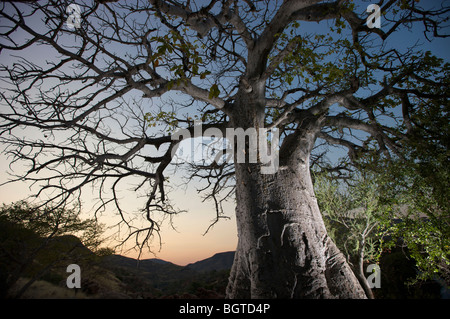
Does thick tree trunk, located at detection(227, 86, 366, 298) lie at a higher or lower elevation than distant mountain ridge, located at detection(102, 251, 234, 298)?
higher

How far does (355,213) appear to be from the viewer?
18.1ft

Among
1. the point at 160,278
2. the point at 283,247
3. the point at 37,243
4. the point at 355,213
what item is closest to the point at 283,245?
the point at 283,247

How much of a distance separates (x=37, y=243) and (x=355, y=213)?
8.95m

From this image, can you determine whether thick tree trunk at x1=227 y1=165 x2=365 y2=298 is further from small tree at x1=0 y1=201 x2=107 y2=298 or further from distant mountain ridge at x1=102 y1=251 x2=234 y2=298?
small tree at x1=0 y1=201 x2=107 y2=298

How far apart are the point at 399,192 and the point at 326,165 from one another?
3.86 m

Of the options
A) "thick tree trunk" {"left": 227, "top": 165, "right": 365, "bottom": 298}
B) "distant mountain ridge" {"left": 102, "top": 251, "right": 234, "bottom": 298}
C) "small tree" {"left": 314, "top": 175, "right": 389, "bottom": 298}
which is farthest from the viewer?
"distant mountain ridge" {"left": 102, "top": 251, "right": 234, "bottom": 298}

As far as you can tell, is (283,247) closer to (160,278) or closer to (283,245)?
(283,245)

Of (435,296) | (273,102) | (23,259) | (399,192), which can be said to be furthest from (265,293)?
(435,296)

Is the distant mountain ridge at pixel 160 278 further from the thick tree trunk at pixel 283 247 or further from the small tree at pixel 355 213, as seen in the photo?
the small tree at pixel 355 213

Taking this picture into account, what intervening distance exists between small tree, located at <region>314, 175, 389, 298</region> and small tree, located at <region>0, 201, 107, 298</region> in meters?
5.95

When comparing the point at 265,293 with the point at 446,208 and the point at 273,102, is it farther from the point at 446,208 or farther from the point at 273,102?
the point at 273,102

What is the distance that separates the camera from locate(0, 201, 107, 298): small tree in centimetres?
505

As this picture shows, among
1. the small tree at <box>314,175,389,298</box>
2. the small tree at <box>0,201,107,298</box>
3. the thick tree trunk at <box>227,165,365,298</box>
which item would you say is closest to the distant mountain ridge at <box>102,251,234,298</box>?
the small tree at <box>0,201,107,298</box>

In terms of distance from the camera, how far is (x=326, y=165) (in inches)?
300
